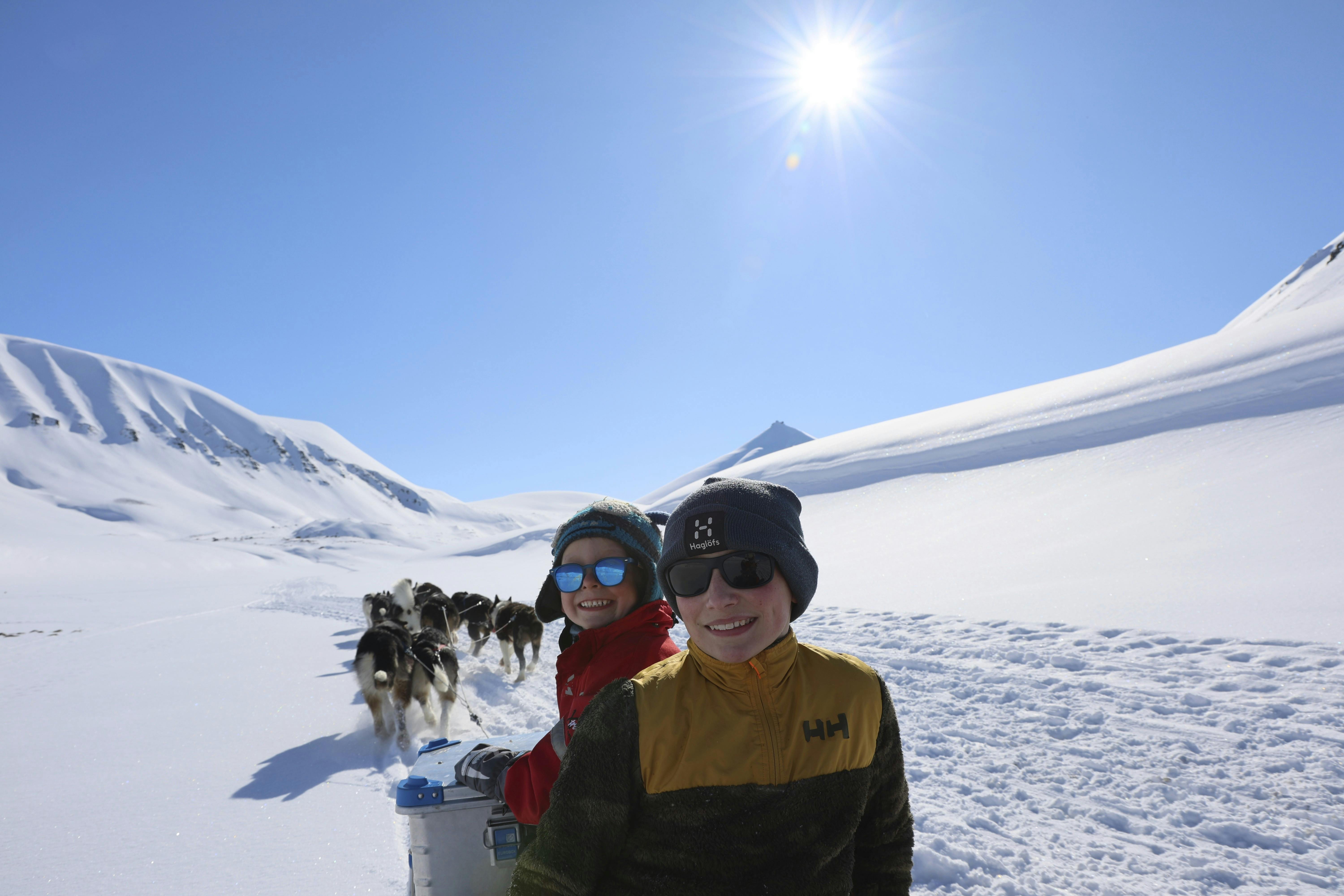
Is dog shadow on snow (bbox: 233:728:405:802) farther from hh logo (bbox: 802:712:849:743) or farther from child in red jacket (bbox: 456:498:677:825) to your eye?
hh logo (bbox: 802:712:849:743)

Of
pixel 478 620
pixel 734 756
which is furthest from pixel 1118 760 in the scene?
pixel 478 620

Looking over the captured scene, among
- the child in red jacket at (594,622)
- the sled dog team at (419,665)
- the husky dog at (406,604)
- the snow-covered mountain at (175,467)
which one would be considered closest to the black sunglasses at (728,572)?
the child in red jacket at (594,622)

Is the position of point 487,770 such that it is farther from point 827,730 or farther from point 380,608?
point 380,608

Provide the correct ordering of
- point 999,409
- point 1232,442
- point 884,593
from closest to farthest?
point 884,593, point 1232,442, point 999,409

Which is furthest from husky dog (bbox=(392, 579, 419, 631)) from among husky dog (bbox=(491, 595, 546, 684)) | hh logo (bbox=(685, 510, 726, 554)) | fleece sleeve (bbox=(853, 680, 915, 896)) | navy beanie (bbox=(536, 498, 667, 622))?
fleece sleeve (bbox=(853, 680, 915, 896))

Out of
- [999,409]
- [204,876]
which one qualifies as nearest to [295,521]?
[999,409]

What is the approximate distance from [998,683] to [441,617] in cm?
944

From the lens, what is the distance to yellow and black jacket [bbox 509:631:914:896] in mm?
1555

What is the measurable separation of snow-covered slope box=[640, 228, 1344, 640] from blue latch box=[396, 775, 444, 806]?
23.9ft

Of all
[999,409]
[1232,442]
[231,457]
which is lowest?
[1232,442]

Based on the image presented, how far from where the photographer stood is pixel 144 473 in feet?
363

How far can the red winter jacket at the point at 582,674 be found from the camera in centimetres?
207

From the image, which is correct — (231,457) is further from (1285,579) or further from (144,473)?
(1285,579)

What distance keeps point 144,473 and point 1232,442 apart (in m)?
148
